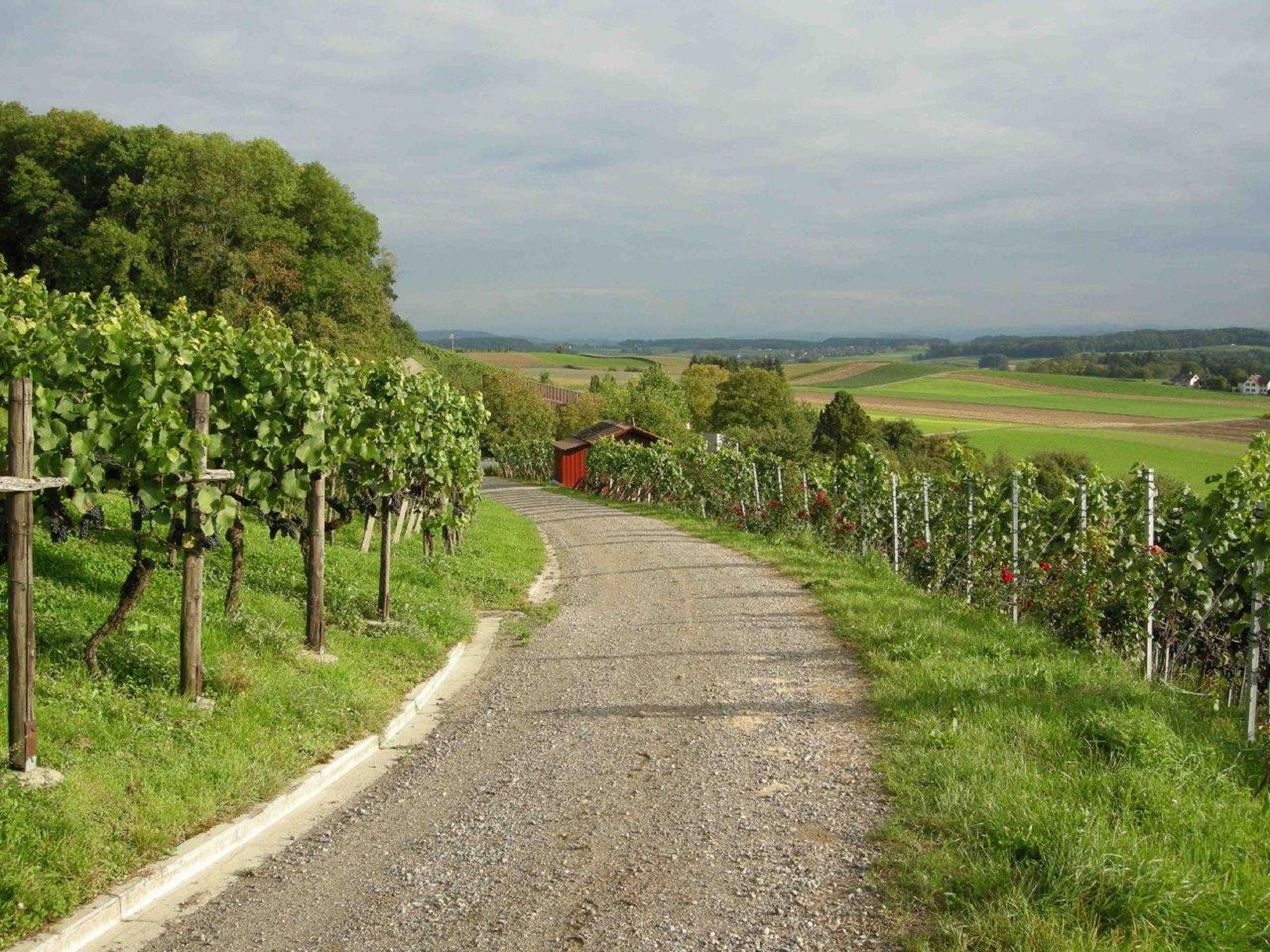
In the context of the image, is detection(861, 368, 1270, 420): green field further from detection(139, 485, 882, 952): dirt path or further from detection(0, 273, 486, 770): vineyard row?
detection(0, 273, 486, 770): vineyard row

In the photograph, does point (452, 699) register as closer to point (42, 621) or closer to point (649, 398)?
point (42, 621)

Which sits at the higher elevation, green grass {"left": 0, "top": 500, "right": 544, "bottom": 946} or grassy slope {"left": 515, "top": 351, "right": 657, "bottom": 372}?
grassy slope {"left": 515, "top": 351, "right": 657, "bottom": 372}

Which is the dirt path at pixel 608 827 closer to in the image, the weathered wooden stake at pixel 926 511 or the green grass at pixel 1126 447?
the weathered wooden stake at pixel 926 511

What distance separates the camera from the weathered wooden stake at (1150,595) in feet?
29.3

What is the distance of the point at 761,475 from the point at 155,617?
1856 centimetres

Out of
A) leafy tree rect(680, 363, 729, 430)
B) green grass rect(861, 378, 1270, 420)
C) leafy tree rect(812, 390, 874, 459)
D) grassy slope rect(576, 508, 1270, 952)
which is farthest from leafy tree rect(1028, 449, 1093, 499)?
leafy tree rect(680, 363, 729, 430)

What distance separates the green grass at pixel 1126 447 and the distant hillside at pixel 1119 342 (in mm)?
29970

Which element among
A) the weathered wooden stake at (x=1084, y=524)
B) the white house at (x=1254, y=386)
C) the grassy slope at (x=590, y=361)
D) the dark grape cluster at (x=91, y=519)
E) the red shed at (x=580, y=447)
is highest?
the grassy slope at (x=590, y=361)

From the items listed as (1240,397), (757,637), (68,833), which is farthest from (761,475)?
(1240,397)

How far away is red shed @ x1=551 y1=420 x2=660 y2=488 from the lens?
5097 centimetres

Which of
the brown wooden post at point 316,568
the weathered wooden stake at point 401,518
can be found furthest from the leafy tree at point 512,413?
the brown wooden post at point 316,568

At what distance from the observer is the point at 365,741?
22.7 ft

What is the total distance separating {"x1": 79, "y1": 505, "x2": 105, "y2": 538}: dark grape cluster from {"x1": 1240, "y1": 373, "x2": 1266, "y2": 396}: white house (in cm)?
6161

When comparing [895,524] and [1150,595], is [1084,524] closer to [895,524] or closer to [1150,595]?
[1150,595]
